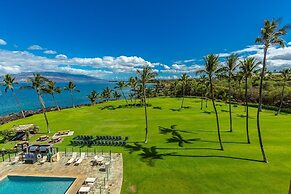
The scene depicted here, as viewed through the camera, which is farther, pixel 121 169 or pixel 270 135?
pixel 270 135

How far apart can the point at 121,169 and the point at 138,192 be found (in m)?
5.11

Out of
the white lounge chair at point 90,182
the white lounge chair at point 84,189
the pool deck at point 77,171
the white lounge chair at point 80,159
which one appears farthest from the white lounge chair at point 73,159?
the white lounge chair at point 84,189

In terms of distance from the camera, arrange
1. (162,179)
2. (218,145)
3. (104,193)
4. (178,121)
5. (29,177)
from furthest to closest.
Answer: (178,121)
(218,145)
(29,177)
(162,179)
(104,193)

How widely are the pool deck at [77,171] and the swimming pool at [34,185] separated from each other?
524mm

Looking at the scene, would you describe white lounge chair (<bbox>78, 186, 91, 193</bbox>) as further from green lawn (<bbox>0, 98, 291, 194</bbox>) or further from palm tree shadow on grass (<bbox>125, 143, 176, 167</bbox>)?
palm tree shadow on grass (<bbox>125, 143, 176, 167</bbox>)

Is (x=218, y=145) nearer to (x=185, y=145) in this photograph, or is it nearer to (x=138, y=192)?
(x=185, y=145)

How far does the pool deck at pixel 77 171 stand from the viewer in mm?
20203

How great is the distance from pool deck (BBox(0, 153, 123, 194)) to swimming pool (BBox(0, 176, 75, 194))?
0.52 meters

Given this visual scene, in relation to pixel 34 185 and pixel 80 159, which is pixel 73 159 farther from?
pixel 34 185

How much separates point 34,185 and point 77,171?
4.42 m

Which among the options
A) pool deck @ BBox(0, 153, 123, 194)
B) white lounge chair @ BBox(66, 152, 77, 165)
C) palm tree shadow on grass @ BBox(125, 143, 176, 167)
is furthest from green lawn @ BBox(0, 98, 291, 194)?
white lounge chair @ BBox(66, 152, 77, 165)

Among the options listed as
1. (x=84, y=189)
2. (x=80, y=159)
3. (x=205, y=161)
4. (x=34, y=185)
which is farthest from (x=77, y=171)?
(x=205, y=161)

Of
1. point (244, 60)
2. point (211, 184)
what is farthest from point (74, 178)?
point (244, 60)

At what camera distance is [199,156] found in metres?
26.7
